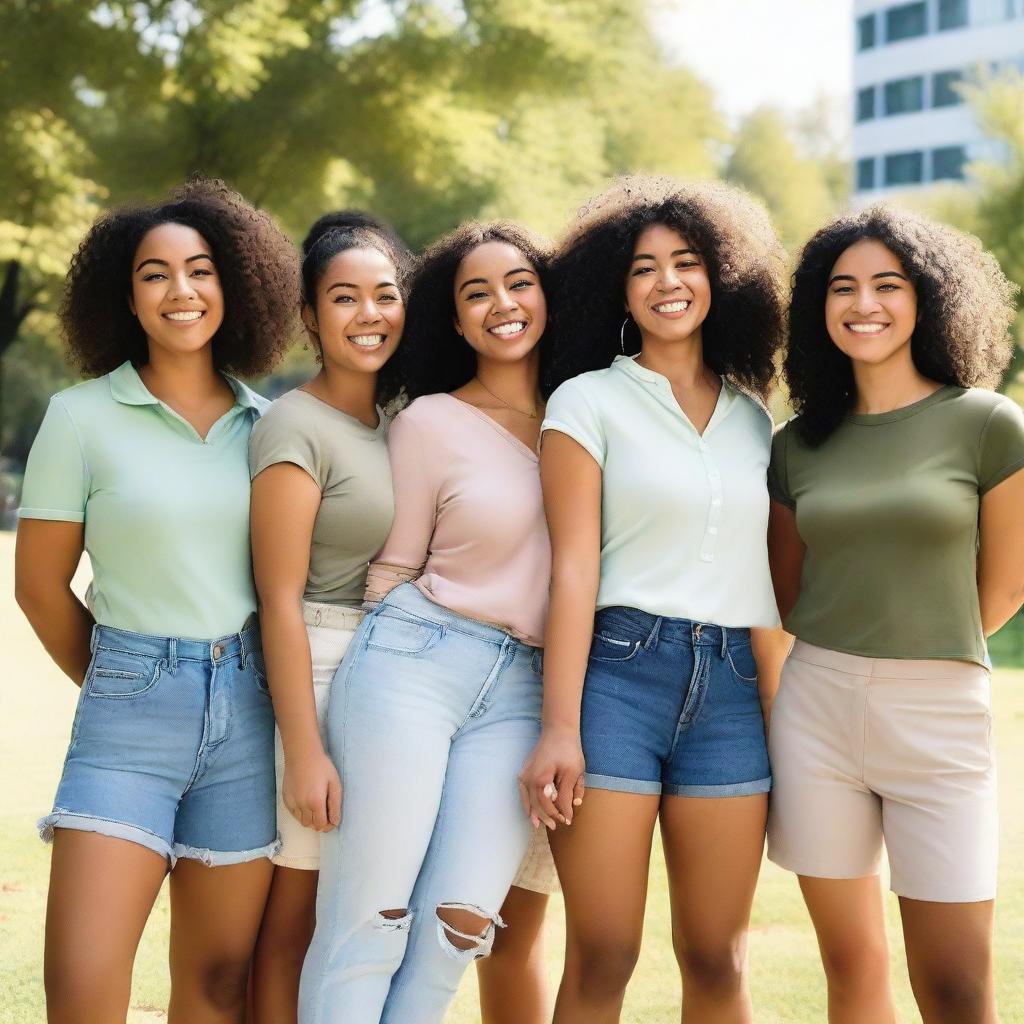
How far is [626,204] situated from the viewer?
11.8 feet

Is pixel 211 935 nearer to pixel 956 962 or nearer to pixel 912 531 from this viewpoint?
pixel 956 962

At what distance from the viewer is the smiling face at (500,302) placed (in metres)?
3.58

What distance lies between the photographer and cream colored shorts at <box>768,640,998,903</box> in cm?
319

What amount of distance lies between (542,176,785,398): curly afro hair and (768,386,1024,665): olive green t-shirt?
1.70 feet

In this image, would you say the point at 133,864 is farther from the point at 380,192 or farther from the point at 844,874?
the point at 380,192

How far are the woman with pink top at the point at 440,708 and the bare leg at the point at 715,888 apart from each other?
42 centimetres

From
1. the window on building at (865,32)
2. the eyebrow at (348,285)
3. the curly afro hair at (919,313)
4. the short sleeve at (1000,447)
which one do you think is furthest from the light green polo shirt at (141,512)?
the window on building at (865,32)

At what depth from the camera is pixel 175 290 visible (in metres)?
3.42

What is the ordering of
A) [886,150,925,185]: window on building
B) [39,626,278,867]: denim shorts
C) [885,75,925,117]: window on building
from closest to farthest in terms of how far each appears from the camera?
[39,626,278,867]: denim shorts
[885,75,925,117]: window on building
[886,150,925,185]: window on building

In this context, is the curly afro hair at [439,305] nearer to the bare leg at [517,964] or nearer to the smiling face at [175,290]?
the smiling face at [175,290]

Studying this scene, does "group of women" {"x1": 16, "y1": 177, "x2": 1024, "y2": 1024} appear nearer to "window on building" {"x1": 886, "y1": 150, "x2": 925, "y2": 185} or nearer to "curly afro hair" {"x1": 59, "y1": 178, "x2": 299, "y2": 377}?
"curly afro hair" {"x1": 59, "y1": 178, "x2": 299, "y2": 377}

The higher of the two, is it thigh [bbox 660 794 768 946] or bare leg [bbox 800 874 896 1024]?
thigh [bbox 660 794 768 946]

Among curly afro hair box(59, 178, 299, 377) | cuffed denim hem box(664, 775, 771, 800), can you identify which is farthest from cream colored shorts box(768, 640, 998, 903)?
curly afro hair box(59, 178, 299, 377)

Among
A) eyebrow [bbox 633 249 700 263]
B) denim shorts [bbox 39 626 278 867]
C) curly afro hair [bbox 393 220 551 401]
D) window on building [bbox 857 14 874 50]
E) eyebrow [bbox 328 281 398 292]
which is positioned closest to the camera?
denim shorts [bbox 39 626 278 867]
